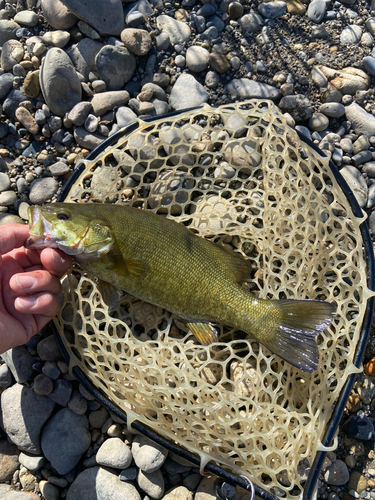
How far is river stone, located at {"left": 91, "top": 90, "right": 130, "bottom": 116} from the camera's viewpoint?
473 centimetres

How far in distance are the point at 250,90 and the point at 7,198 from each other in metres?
3.15

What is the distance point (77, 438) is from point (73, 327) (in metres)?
1.16

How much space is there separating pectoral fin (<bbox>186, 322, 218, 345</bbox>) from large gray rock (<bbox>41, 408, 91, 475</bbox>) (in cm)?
152

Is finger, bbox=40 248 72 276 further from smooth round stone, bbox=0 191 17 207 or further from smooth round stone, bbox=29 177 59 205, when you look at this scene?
smooth round stone, bbox=0 191 17 207

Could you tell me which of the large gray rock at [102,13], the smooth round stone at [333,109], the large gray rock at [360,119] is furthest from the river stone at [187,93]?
the large gray rock at [360,119]

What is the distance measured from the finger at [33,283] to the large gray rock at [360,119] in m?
4.02

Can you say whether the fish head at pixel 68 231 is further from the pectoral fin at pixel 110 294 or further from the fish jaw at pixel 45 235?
the pectoral fin at pixel 110 294

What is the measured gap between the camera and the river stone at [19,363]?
410 cm

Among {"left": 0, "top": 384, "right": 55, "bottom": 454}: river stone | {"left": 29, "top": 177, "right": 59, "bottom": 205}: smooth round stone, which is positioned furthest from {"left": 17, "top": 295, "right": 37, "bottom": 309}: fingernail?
{"left": 29, "top": 177, "right": 59, "bottom": 205}: smooth round stone

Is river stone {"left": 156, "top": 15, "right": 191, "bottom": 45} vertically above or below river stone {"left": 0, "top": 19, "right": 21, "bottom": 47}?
above

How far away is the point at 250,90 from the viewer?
16.2 ft

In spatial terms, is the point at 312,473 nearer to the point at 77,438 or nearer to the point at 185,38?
the point at 77,438

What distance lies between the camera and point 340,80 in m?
5.05

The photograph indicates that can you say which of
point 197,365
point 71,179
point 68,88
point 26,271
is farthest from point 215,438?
point 68,88
